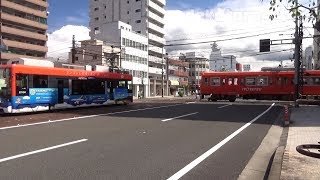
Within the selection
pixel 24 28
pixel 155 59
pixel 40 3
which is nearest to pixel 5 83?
pixel 24 28

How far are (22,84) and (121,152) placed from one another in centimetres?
1598

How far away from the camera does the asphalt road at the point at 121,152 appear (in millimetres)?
8094

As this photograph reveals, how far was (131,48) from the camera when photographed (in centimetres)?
8869

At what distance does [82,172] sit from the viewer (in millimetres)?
7977

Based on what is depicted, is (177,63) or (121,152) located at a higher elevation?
(177,63)

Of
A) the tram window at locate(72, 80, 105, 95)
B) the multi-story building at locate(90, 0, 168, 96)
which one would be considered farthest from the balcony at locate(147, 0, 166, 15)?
the tram window at locate(72, 80, 105, 95)

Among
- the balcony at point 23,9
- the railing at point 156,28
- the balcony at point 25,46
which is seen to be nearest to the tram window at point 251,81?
the balcony at point 25,46

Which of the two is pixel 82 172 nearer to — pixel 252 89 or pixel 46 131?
pixel 46 131

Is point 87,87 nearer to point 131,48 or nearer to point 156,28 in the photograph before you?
point 131,48

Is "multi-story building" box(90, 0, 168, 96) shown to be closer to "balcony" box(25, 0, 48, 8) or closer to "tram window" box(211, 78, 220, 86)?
"balcony" box(25, 0, 48, 8)

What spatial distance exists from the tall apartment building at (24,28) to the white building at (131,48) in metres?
12.9

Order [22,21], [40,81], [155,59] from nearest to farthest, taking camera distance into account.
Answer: [40,81] < [22,21] < [155,59]

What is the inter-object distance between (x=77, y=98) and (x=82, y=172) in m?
22.2

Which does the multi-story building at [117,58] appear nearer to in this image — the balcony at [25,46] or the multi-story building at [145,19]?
the multi-story building at [145,19]
